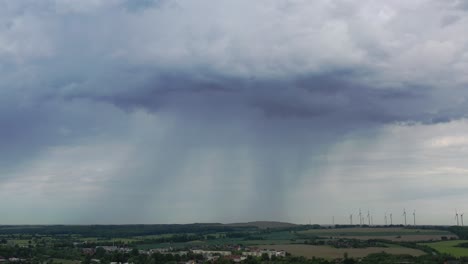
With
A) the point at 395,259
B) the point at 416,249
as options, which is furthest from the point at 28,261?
the point at 416,249

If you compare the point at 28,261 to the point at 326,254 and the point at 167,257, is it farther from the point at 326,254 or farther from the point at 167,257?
the point at 326,254

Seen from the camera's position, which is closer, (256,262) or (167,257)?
(256,262)

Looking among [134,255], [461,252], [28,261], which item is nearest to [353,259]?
[461,252]

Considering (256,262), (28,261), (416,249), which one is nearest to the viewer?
(256,262)

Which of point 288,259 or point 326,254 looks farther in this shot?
point 326,254

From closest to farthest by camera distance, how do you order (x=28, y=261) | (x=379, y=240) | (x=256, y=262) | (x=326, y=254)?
(x=256, y=262), (x=28, y=261), (x=326, y=254), (x=379, y=240)

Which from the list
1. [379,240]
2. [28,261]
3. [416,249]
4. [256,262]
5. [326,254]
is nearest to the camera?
[256,262]

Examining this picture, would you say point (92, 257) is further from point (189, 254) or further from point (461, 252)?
point (461, 252)

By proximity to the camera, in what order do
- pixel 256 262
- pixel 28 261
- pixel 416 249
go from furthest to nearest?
pixel 416 249, pixel 28 261, pixel 256 262
